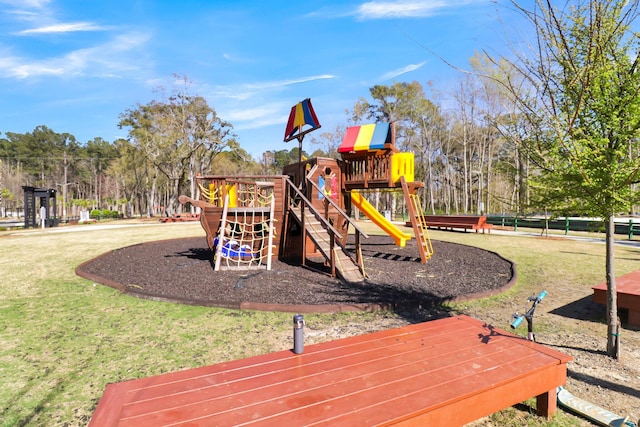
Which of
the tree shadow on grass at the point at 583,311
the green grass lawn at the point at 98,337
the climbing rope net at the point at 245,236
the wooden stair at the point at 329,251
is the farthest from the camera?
the climbing rope net at the point at 245,236

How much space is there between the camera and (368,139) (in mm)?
11430

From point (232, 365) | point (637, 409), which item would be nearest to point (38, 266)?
point (232, 365)

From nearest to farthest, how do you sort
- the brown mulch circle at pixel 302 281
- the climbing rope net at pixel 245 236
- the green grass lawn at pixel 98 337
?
the green grass lawn at pixel 98 337, the brown mulch circle at pixel 302 281, the climbing rope net at pixel 245 236

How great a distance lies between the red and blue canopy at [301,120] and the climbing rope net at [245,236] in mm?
2878

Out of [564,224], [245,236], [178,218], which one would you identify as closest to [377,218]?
[245,236]

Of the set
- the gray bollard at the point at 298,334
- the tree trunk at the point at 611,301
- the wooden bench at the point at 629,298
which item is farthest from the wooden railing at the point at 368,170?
the gray bollard at the point at 298,334

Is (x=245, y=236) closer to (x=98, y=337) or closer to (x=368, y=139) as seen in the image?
(x=368, y=139)

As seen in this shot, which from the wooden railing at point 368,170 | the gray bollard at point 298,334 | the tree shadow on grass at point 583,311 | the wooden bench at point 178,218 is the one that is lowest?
the tree shadow on grass at point 583,311

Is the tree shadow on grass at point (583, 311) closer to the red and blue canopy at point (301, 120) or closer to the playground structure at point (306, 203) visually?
the playground structure at point (306, 203)

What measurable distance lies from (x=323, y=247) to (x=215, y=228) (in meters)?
3.54

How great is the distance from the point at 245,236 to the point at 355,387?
344 inches

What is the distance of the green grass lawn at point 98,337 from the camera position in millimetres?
3282

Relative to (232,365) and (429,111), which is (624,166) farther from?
(429,111)

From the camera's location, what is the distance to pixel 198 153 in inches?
1697
